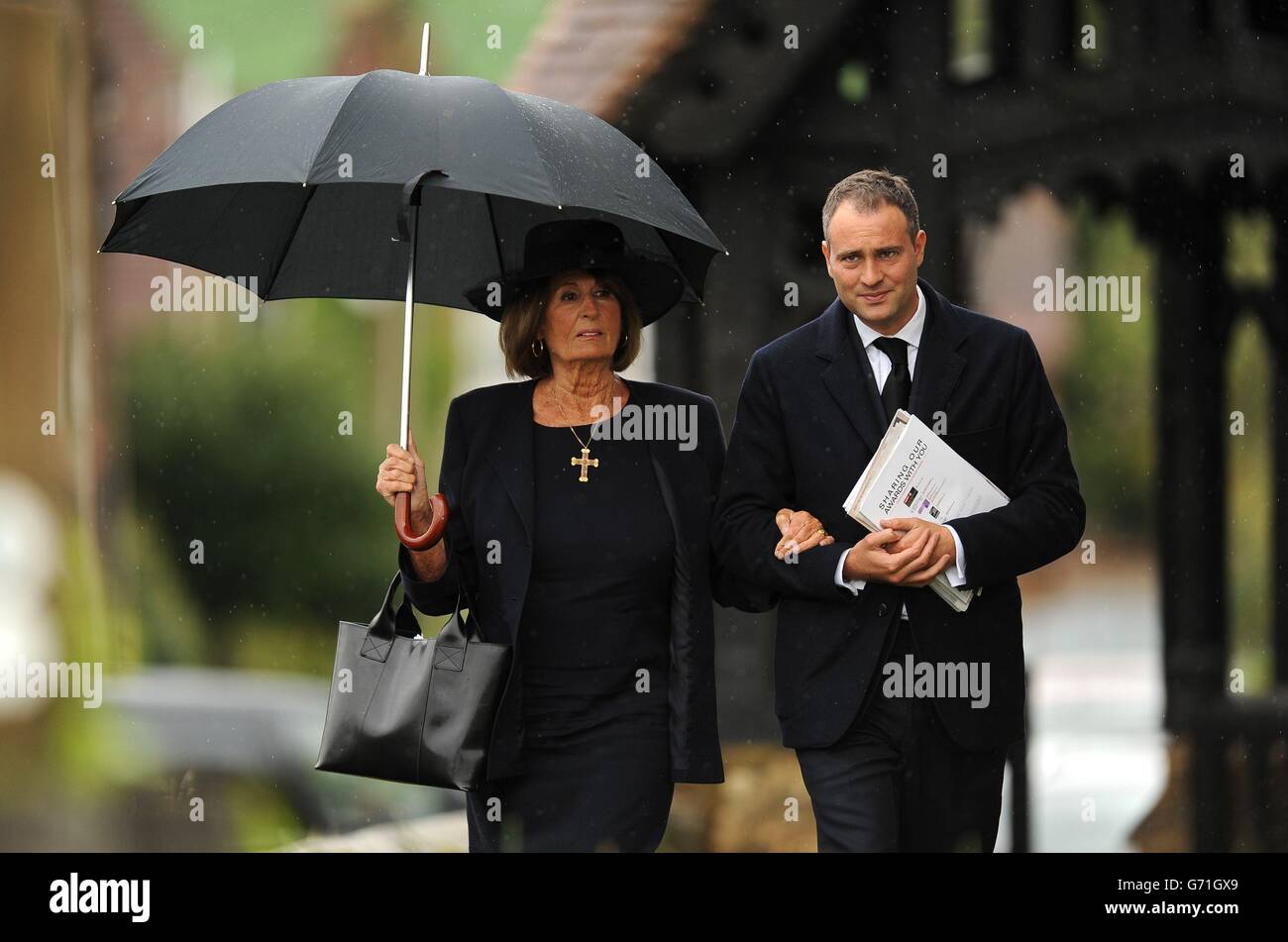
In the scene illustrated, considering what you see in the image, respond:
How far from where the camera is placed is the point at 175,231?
454 cm

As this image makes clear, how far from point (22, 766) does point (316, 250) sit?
12.3 ft

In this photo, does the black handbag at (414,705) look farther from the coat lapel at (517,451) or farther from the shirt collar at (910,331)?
the shirt collar at (910,331)

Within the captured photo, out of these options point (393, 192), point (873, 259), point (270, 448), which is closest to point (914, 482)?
point (873, 259)

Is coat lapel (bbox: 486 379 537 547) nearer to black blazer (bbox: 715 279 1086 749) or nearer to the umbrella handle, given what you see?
the umbrella handle

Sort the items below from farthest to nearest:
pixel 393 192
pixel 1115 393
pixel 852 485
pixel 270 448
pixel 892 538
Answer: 1. pixel 270 448
2. pixel 1115 393
3. pixel 393 192
4. pixel 852 485
5. pixel 892 538

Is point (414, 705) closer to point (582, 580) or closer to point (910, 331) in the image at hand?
point (582, 580)

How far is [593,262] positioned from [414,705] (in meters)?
1.14

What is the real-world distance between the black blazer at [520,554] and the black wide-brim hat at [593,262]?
0.24 m

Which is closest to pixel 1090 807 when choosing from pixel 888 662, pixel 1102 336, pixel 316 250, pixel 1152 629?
pixel 1152 629

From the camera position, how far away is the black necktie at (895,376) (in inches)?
164

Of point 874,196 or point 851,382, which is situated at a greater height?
point 874,196

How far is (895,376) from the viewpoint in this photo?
4176 millimetres

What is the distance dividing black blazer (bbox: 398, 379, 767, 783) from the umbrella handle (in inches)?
4.1

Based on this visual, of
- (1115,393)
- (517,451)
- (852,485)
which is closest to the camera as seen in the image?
(852,485)
